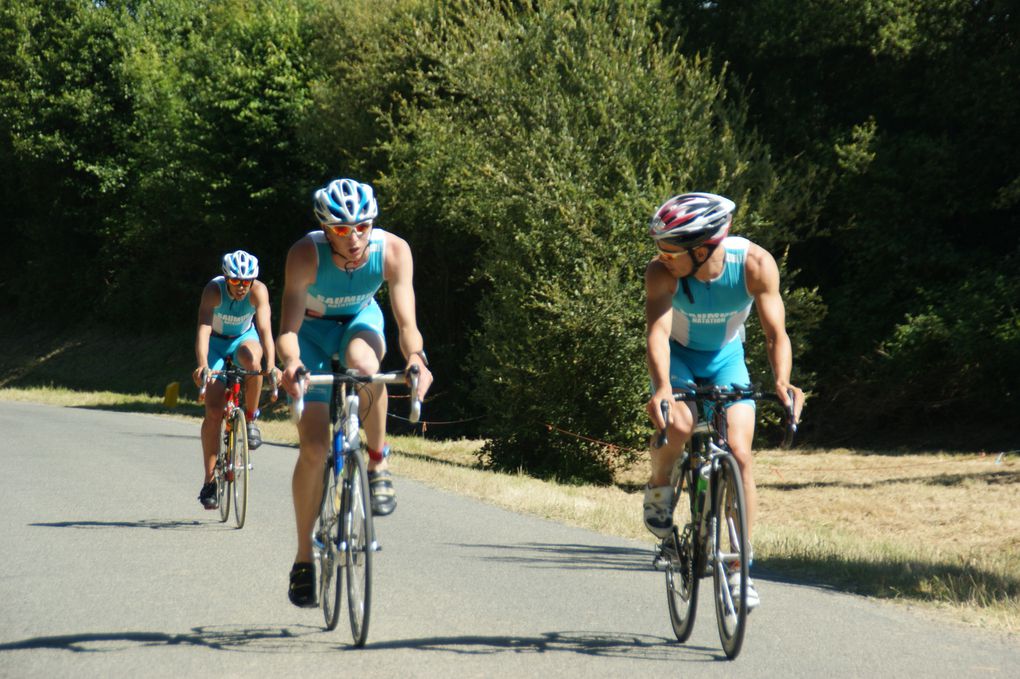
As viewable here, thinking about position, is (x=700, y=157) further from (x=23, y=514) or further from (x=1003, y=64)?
(x=23, y=514)

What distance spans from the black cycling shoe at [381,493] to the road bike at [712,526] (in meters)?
1.36

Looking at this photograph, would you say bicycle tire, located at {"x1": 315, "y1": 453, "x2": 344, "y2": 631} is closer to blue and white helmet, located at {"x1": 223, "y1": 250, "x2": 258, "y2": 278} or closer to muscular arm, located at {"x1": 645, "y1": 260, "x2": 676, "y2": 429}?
muscular arm, located at {"x1": 645, "y1": 260, "x2": 676, "y2": 429}

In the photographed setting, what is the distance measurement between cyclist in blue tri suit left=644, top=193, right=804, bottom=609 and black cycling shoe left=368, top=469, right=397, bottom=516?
50.5 inches

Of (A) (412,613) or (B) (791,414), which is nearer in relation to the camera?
(B) (791,414)

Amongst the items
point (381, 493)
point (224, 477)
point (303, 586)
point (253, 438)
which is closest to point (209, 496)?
point (224, 477)

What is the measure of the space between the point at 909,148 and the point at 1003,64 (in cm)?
243

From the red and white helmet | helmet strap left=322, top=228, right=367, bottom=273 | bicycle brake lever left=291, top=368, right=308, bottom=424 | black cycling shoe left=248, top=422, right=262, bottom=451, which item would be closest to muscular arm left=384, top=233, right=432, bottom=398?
helmet strap left=322, top=228, right=367, bottom=273

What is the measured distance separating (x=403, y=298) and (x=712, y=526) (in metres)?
1.86

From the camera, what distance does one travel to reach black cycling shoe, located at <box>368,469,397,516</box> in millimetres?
6035

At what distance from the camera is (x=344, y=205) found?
237 inches

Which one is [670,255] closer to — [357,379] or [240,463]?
[357,379]

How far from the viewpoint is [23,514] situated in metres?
10.5

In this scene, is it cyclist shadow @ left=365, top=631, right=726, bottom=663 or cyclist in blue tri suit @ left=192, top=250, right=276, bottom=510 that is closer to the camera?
cyclist shadow @ left=365, top=631, right=726, bottom=663

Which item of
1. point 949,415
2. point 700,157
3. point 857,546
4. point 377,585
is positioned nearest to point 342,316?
point 377,585
